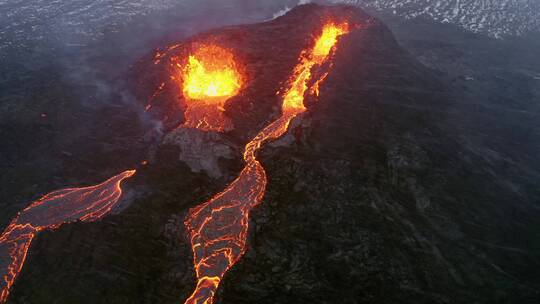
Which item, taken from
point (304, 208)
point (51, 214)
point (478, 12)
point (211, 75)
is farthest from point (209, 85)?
point (478, 12)

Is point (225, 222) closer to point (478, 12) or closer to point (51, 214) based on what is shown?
point (51, 214)

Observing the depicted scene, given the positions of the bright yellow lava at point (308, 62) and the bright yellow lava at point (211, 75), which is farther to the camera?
the bright yellow lava at point (211, 75)

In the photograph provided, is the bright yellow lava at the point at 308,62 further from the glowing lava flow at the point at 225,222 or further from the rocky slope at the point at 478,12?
the rocky slope at the point at 478,12

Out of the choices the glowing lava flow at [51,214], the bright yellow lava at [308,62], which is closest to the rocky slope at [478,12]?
the bright yellow lava at [308,62]

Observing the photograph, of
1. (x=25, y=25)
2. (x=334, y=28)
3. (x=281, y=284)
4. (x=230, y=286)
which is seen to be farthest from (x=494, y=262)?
(x=25, y=25)

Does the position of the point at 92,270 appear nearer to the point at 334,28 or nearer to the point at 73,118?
the point at 73,118

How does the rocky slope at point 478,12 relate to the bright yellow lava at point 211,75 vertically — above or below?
above

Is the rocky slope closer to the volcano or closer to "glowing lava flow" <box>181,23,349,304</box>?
the volcano
